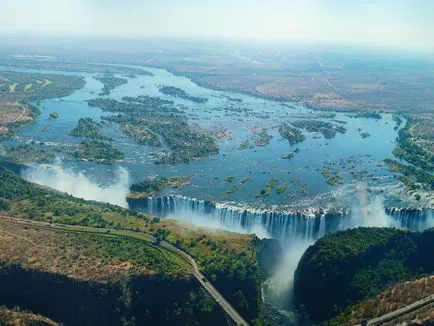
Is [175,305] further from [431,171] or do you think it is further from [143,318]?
[431,171]

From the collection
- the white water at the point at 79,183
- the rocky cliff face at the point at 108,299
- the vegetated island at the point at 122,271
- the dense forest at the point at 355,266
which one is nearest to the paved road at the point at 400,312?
the dense forest at the point at 355,266

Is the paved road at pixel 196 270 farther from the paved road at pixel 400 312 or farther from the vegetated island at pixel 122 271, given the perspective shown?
the paved road at pixel 400 312

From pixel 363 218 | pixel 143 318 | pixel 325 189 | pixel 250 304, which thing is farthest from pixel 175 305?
pixel 325 189

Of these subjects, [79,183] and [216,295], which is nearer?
[216,295]

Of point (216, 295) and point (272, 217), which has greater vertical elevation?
point (272, 217)

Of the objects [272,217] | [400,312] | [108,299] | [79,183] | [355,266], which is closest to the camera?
[400,312]

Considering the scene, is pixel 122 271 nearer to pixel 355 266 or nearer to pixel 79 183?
pixel 355 266

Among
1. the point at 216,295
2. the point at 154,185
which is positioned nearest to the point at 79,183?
the point at 154,185
